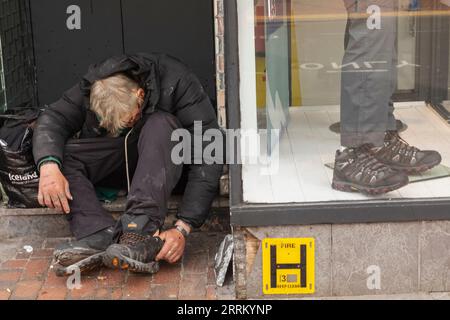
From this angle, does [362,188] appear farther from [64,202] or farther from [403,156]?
[64,202]

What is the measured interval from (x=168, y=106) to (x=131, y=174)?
473mm

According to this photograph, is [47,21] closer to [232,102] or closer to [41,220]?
[41,220]

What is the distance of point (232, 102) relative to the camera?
13.8 ft

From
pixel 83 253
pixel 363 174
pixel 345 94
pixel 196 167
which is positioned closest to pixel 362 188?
pixel 363 174

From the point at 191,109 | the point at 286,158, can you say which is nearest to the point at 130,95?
the point at 191,109

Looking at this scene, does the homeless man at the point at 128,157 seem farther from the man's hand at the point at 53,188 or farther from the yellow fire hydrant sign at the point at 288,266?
the yellow fire hydrant sign at the point at 288,266

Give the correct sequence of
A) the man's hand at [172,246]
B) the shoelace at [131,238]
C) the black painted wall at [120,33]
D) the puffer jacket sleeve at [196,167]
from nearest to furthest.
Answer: the shoelace at [131,238], the man's hand at [172,246], the puffer jacket sleeve at [196,167], the black painted wall at [120,33]

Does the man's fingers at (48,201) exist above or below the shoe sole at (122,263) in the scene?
above

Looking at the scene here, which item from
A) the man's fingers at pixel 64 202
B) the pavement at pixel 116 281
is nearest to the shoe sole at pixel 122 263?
the pavement at pixel 116 281

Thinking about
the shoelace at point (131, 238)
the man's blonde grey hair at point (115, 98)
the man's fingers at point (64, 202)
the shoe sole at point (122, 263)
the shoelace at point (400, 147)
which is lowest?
the shoe sole at point (122, 263)

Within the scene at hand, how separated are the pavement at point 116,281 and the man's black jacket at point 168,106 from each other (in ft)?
0.78

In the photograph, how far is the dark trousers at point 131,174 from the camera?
4445mm

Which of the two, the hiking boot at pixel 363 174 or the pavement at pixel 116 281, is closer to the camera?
the hiking boot at pixel 363 174

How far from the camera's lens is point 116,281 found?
4516mm
